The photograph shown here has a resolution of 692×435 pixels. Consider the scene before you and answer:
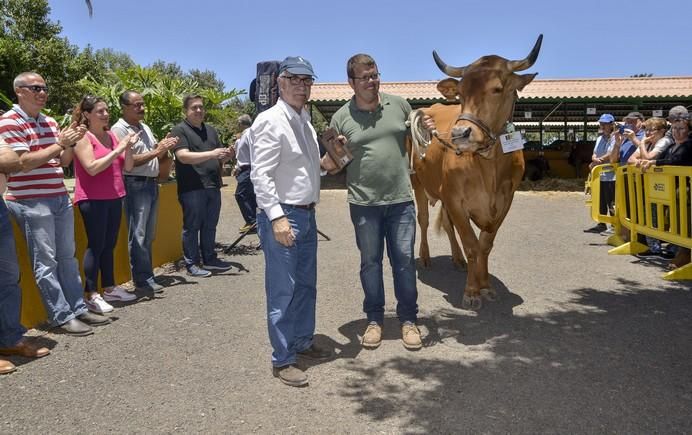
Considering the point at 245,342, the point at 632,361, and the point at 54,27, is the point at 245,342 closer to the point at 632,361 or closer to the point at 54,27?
the point at 632,361

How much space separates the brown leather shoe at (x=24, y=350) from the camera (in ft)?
13.0

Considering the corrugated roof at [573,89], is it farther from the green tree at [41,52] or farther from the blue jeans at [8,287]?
the blue jeans at [8,287]

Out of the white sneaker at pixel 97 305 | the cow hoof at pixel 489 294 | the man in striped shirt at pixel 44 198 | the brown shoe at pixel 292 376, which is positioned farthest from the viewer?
the cow hoof at pixel 489 294

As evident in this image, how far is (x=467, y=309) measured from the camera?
5133 mm

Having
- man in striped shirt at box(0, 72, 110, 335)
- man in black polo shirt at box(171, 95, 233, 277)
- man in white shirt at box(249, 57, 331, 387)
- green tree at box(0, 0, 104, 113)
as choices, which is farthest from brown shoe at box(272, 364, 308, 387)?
green tree at box(0, 0, 104, 113)

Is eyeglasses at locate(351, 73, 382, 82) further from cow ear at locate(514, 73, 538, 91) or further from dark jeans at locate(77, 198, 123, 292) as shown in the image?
dark jeans at locate(77, 198, 123, 292)

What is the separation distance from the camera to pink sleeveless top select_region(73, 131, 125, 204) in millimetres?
→ 4832

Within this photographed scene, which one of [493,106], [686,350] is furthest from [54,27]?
[686,350]

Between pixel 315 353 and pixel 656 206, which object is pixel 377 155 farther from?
pixel 656 206

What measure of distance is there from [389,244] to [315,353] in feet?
3.41

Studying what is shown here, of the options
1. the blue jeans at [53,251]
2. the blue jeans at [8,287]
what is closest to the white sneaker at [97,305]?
the blue jeans at [53,251]

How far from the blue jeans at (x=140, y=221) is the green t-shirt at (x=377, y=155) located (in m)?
2.64

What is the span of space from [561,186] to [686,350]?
14.3 meters

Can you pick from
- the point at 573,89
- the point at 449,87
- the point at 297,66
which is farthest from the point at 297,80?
the point at 573,89
